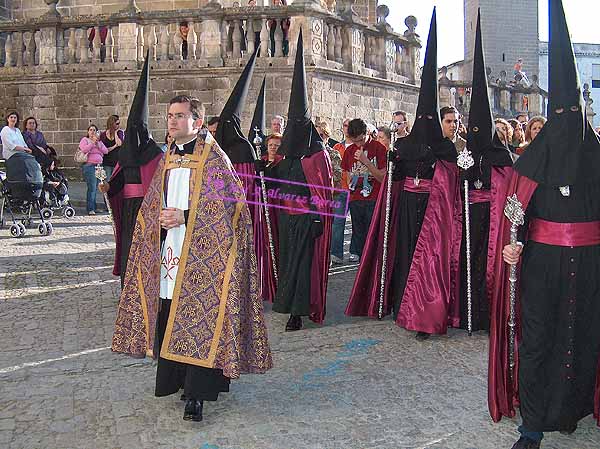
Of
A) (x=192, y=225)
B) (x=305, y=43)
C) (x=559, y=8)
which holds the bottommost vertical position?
(x=192, y=225)

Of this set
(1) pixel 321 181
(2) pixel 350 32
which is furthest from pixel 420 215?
(2) pixel 350 32

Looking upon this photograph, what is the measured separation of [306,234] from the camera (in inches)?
260

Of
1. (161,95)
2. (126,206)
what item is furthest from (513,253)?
(161,95)

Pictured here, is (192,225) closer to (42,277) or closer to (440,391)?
(440,391)

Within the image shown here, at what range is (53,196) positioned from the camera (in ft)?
43.1

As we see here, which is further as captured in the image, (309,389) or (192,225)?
(309,389)

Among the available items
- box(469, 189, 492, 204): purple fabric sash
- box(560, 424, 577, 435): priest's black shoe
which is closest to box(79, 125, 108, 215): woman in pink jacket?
box(469, 189, 492, 204): purple fabric sash

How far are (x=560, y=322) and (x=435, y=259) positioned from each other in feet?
7.64

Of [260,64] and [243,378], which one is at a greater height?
[260,64]

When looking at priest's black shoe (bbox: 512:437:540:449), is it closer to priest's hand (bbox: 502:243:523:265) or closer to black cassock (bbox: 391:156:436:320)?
priest's hand (bbox: 502:243:523:265)

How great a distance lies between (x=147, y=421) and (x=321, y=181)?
2977 millimetres

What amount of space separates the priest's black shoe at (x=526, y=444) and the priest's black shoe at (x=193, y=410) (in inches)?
71.1

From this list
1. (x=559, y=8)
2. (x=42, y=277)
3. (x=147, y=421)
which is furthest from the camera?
(x=42, y=277)

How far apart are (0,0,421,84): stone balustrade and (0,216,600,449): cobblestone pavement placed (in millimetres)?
9028
